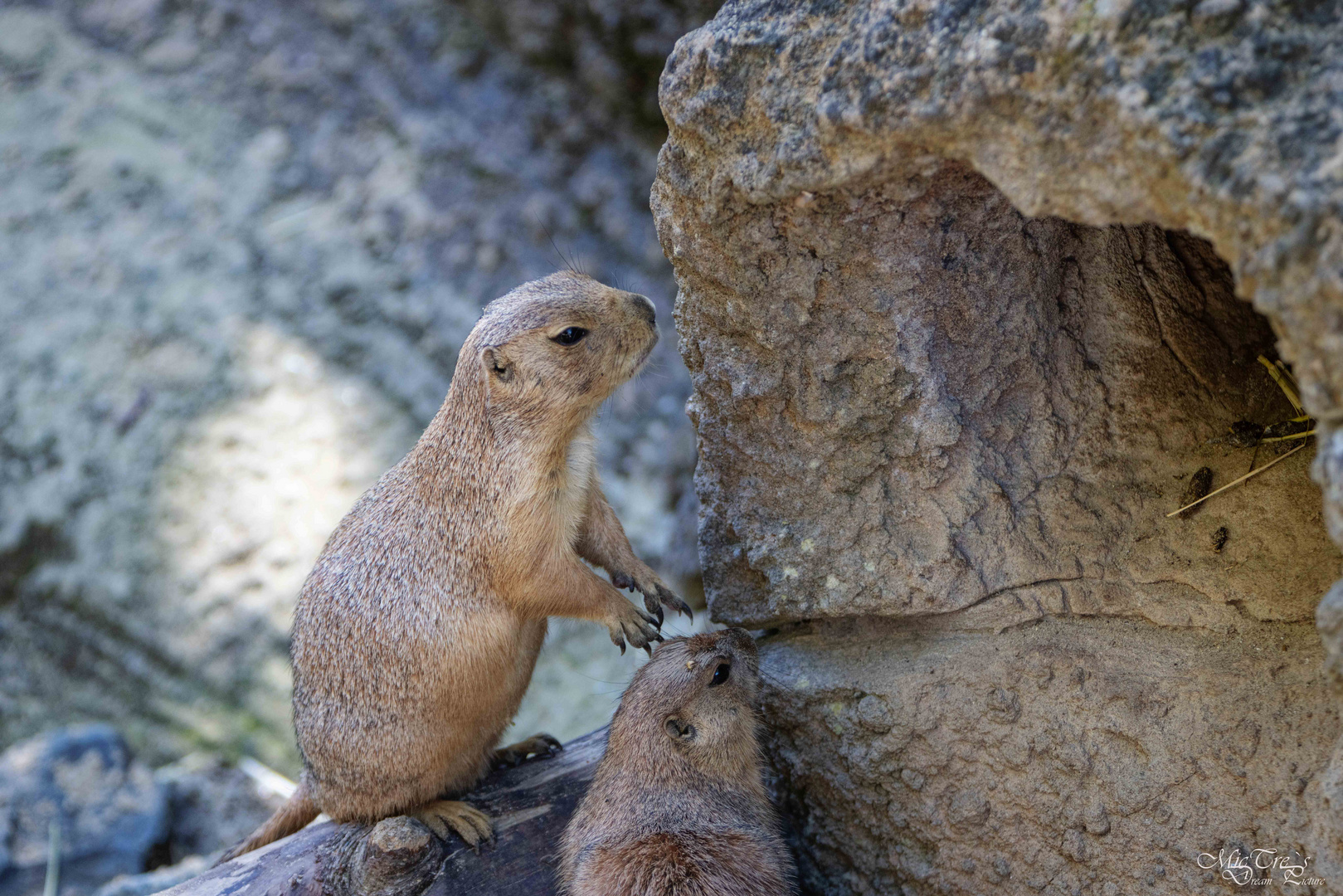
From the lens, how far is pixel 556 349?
3434 mm

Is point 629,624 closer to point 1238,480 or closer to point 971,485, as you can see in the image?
point 971,485

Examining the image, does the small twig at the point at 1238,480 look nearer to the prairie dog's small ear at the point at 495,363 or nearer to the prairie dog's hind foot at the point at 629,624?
the prairie dog's hind foot at the point at 629,624

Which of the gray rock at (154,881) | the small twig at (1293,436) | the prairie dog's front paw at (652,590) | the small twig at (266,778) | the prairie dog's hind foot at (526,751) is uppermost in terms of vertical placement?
the small twig at (1293,436)

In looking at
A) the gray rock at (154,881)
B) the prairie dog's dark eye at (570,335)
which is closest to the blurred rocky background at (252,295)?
the gray rock at (154,881)

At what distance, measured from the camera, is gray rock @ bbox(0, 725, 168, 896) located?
A: 4969 millimetres

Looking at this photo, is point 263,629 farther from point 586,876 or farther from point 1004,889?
point 1004,889

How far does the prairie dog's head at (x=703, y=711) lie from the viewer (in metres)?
3.44

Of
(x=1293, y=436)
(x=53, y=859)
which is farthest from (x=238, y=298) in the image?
(x=1293, y=436)

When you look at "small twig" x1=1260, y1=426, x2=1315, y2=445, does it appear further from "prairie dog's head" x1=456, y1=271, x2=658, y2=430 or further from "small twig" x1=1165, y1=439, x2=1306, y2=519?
"prairie dog's head" x1=456, y1=271, x2=658, y2=430

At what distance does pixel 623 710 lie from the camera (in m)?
3.52

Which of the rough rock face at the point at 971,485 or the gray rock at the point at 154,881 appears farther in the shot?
the gray rock at the point at 154,881

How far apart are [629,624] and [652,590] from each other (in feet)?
0.68
